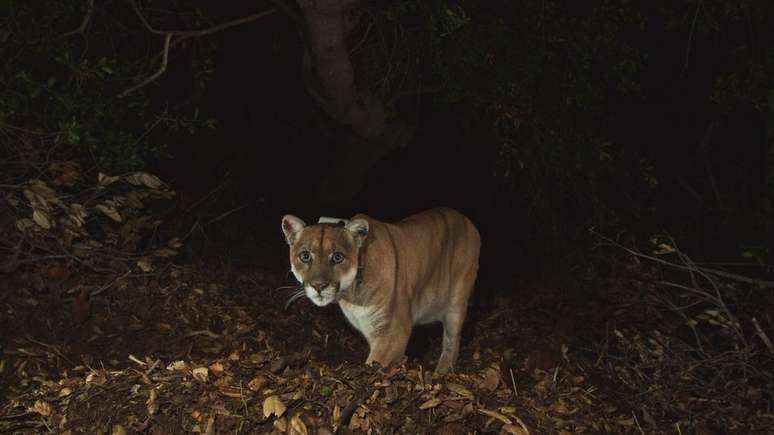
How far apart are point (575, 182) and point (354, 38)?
3.00 m

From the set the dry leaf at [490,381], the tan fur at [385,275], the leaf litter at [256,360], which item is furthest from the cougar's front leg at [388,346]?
the dry leaf at [490,381]

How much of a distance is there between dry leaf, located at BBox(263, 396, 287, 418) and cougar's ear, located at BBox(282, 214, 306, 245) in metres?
2.05

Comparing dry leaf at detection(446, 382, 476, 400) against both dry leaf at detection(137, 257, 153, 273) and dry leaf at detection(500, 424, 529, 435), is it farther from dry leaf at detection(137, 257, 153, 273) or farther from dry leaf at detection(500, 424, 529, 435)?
dry leaf at detection(137, 257, 153, 273)

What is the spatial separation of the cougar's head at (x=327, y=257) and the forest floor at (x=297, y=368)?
50cm

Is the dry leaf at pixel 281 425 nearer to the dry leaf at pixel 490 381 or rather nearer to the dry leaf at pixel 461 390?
the dry leaf at pixel 461 390

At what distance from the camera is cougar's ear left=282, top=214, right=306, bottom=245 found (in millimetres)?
6188

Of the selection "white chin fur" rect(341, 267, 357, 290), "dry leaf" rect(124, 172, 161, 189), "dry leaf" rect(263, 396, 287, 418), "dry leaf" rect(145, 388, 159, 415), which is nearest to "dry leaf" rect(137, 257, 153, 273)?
"dry leaf" rect(124, 172, 161, 189)

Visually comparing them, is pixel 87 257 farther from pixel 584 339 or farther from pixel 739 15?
pixel 739 15

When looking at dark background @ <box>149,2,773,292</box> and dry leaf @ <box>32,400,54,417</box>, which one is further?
dark background @ <box>149,2,773,292</box>

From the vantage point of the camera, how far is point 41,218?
6.73m

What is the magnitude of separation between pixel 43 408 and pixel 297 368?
1513mm

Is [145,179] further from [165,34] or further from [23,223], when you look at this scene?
[165,34]

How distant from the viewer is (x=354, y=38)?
9219mm

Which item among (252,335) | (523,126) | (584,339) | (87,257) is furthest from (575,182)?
(87,257)
